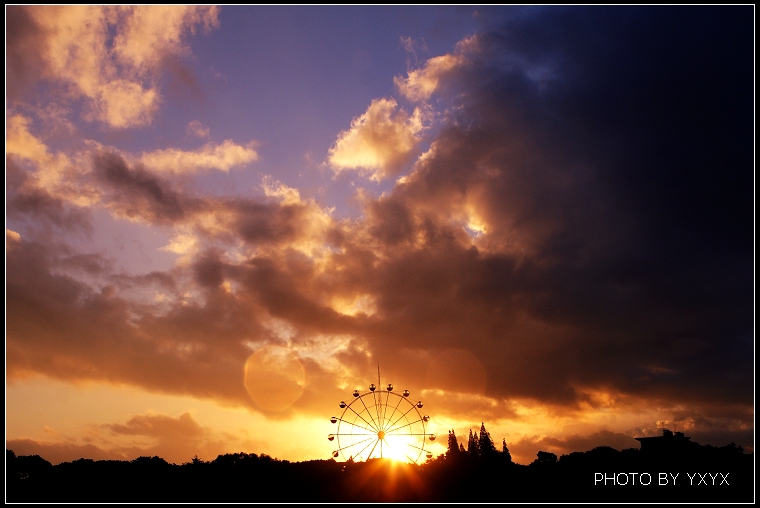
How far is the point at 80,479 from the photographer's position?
273 ft

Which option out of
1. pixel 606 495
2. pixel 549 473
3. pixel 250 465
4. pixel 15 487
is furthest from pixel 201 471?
pixel 606 495

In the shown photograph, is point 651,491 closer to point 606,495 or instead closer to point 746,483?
point 606,495

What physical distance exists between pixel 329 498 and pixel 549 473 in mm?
32971

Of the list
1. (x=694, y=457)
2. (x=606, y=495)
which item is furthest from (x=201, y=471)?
(x=694, y=457)

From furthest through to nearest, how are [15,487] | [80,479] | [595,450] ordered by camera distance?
[595,450]
[80,479]
[15,487]

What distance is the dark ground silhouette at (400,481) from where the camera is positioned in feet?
233

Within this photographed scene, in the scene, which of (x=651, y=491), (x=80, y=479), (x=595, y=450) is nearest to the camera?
(x=651, y=491)

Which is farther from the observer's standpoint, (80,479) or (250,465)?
(250,465)

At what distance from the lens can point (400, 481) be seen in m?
74.8

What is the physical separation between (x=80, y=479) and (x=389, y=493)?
48663 millimetres

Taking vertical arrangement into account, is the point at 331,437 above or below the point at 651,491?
above

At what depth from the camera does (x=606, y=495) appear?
68.6 metres

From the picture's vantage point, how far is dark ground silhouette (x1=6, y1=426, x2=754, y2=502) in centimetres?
7088

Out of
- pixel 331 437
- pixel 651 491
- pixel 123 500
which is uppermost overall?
pixel 331 437
